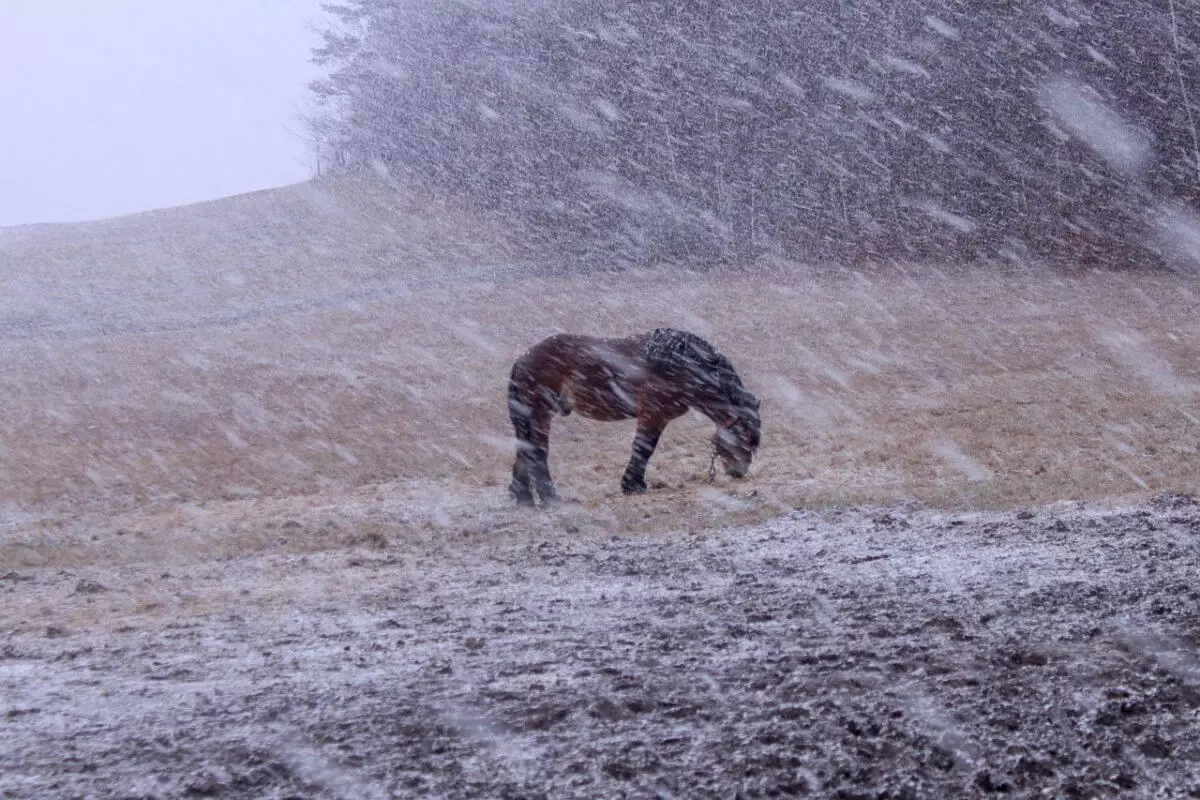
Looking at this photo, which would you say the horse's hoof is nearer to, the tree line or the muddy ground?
the muddy ground

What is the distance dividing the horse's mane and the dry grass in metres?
0.98

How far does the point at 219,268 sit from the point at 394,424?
18270 mm

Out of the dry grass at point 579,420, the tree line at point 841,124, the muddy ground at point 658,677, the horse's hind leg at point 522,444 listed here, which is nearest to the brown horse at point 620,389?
the horse's hind leg at point 522,444

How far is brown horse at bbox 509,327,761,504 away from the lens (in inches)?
379

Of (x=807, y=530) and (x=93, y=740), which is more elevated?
(x=93, y=740)

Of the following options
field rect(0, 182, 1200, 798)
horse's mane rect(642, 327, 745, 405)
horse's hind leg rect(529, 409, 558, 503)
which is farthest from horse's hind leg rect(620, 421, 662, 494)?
horse's hind leg rect(529, 409, 558, 503)

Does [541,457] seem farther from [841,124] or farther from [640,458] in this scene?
[841,124]

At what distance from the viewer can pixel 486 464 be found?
13.2m

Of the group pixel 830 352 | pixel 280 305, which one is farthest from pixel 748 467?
pixel 280 305

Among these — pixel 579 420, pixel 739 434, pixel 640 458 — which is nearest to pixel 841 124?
pixel 579 420

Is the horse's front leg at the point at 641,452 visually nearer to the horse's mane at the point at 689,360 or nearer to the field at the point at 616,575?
the field at the point at 616,575

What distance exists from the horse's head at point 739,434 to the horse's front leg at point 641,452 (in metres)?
0.64

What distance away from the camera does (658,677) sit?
436cm

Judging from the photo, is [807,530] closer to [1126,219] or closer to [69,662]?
[69,662]
